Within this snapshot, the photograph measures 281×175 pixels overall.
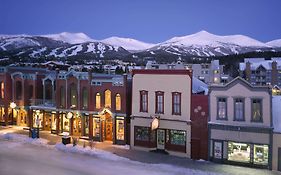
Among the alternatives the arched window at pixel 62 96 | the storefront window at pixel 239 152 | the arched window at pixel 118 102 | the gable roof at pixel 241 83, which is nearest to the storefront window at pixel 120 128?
the arched window at pixel 118 102

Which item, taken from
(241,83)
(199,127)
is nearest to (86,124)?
(199,127)

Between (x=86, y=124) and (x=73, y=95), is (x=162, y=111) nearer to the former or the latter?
(x=86, y=124)

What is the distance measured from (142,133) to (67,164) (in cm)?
842

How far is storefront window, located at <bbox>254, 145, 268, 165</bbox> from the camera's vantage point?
2704 centimetres

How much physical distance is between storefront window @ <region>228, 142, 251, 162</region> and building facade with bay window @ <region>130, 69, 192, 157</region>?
378 centimetres

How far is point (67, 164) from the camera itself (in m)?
27.7

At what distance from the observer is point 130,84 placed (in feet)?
120

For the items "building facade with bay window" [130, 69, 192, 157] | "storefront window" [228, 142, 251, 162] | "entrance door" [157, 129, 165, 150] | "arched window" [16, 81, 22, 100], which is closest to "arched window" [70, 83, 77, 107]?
"building facade with bay window" [130, 69, 192, 157]

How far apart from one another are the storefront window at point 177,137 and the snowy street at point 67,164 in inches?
166

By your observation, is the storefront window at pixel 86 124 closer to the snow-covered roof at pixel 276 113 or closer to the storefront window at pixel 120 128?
the storefront window at pixel 120 128

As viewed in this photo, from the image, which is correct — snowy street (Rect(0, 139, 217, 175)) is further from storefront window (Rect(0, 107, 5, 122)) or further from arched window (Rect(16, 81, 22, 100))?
storefront window (Rect(0, 107, 5, 122))

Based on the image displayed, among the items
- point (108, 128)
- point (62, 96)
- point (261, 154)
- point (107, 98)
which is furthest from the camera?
point (62, 96)

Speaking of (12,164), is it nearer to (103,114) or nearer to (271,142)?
(103,114)

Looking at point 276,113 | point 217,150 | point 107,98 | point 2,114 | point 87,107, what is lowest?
point 217,150
